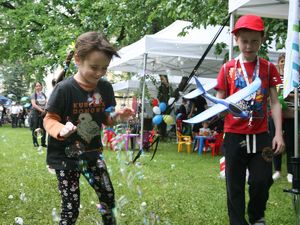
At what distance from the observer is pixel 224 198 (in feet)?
16.6

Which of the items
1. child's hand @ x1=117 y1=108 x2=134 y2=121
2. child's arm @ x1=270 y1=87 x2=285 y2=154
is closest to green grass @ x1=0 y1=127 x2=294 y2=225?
child's hand @ x1=117 y1=108 x2=134 y2=121

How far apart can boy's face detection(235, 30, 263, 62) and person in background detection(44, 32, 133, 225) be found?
0.94 meters

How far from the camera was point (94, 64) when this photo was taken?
8.98ft

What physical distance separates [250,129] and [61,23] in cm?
1629

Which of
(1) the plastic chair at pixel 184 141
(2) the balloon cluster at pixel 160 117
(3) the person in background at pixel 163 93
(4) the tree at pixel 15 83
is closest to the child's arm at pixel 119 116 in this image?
(2) the balloon cluster at pixel 160 117

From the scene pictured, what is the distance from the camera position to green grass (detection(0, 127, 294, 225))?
4.13m

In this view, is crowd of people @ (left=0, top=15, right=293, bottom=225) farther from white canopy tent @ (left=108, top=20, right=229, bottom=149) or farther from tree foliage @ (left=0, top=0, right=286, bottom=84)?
tree foliage @ (left=0, top=0, right=286, bottom=84)

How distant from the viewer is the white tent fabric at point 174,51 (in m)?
9.84

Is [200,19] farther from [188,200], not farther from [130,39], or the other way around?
[130,39]

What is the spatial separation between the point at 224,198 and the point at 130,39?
15879mm

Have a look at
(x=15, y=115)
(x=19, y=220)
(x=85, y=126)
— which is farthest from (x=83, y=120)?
(x=15, y=115)

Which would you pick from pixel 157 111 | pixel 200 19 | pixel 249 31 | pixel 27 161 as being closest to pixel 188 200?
pixel 157 111

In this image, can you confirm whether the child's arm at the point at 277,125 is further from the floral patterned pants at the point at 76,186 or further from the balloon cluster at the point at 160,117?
the balloon cluster at the point at 160,117

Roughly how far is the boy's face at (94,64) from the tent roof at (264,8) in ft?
10.9
